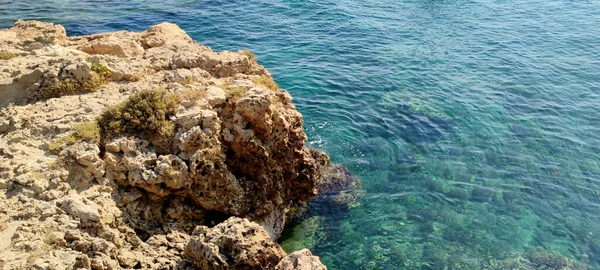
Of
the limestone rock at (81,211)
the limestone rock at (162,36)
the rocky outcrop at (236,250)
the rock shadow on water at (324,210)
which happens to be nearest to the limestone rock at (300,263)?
the rocky outcrop at (236,250)

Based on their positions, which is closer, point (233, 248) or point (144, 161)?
point (233, 248)

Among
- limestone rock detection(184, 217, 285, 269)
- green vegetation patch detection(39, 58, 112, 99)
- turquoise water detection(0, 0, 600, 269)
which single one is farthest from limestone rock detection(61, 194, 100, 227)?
turquoise water detection(0, 0, 600, 269)

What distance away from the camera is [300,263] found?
924cm

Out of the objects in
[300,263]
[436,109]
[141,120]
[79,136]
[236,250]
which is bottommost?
[436,109]

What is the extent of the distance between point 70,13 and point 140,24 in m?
5.95

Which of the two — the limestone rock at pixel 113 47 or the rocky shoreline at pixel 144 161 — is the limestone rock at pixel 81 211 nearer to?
the rocky shoreline at pixel 144 161

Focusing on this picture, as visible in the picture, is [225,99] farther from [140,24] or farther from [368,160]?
[140,24]

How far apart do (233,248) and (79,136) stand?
15.5 feet

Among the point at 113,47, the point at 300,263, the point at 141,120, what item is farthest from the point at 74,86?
the point at 300,263

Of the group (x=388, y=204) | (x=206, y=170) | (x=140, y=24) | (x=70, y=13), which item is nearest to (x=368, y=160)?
(x=388, y=204)

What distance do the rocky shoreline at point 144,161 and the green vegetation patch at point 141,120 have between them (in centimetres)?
3

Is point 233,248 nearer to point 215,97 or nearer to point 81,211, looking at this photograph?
point 81,211

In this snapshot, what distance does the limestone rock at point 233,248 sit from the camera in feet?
32.4

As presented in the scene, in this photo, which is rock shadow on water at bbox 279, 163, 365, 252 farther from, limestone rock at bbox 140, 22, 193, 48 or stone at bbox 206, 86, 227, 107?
limestone rock at bbox 140, 22, 193, 48
